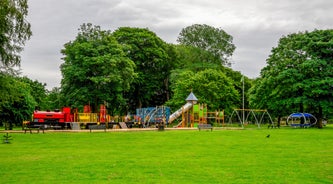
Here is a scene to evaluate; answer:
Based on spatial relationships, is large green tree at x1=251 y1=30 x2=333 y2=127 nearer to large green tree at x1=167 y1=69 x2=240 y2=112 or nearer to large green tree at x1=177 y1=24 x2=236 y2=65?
large green tree at x1=167 y1=69 x2=240 y2=112

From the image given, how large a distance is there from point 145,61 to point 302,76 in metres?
27.1

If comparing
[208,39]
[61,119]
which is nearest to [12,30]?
[61,119]

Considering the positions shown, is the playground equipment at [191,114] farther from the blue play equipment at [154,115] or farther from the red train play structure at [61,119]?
the red train play structure at [61,119]

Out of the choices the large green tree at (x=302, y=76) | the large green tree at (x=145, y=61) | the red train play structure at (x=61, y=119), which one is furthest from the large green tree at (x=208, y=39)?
the red train play structure at (x=61, y=119)

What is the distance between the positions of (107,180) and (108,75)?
40.3 meters

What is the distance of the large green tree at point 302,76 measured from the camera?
170 ft

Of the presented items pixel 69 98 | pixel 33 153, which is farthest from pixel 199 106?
pixel 33 153

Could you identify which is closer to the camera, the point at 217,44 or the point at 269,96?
the point at 269,96

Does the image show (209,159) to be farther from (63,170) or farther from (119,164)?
(63,170)

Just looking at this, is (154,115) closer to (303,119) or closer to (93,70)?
(93,70)

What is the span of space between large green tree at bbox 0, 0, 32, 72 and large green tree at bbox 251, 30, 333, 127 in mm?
35705

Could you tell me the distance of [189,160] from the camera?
16.1 m

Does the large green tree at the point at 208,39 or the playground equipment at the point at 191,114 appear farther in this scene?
the large green tree at the point at 208,39

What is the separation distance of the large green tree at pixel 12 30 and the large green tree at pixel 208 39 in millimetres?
53083
